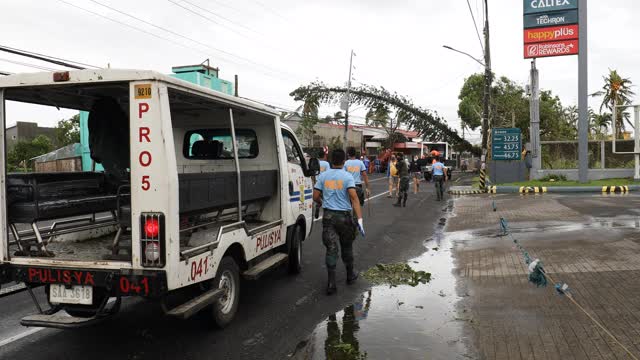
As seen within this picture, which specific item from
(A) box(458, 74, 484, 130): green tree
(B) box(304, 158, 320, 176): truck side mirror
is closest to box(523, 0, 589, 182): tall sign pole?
(B) box(304, 158, 320, 176): truck side mirror

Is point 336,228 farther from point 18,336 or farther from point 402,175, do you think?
point 402,175

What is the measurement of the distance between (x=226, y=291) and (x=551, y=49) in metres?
22.9

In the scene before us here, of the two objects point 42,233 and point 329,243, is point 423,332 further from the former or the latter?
point 42,233

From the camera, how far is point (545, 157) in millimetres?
25344

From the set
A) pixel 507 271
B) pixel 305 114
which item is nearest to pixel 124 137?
pixel 507 271

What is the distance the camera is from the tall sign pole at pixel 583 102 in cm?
2208

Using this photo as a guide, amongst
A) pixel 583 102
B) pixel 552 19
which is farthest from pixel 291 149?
pixel 552 19

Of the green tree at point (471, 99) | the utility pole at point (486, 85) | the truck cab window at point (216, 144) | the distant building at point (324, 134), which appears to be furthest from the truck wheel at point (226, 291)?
the green tree at point (471, 99)

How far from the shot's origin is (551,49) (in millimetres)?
23594

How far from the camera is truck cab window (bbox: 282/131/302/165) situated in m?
7.31

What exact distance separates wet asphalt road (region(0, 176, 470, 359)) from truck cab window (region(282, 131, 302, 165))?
1709 millimetres

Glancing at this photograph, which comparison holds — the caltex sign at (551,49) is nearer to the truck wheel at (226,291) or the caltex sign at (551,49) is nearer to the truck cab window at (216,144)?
the truck cab window at (216,144)

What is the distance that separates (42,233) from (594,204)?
14.9 metres

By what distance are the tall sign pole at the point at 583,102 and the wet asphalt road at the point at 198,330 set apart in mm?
18443
